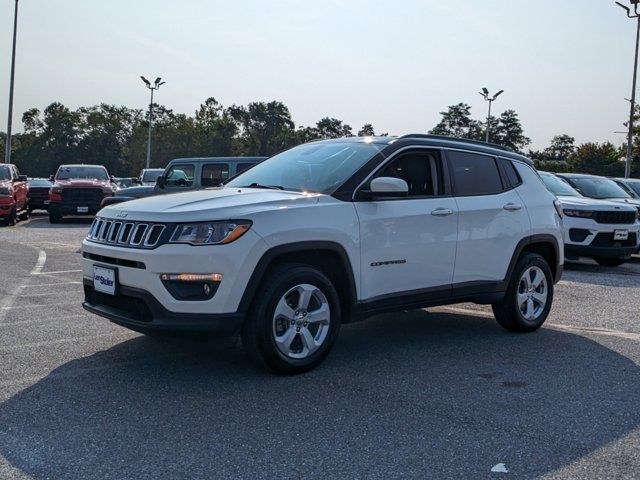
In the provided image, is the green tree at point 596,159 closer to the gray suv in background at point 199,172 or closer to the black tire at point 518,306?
the gray suv in background at point 199,172

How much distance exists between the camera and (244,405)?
445cm

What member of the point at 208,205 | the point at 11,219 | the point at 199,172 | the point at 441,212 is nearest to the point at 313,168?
the point at 441,212

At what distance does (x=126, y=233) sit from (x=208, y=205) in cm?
63

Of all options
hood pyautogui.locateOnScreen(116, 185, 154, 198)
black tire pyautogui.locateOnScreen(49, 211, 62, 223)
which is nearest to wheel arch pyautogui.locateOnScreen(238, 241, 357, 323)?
hood pyautogui.locateOnScreen(116, 185, 154, 198)

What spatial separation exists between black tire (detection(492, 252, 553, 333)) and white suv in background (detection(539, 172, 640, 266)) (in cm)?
578

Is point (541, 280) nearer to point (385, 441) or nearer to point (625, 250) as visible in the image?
point (385, 441)

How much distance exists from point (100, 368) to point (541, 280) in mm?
4337

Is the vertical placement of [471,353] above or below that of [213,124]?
below

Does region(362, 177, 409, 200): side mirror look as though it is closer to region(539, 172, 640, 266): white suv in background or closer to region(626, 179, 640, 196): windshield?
region(539, 172, 640, 266): white suv in background

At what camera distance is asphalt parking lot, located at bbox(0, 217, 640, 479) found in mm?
3586

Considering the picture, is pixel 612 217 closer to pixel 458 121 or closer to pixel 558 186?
pixel 558 186

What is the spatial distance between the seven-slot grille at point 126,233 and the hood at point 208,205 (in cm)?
5

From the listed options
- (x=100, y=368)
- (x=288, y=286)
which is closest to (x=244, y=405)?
(x=288, y=286)

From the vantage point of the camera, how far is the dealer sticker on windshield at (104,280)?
4984mm
